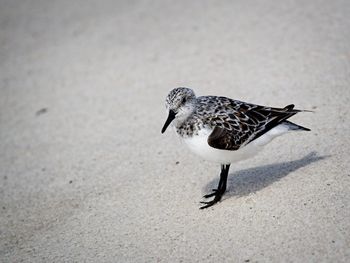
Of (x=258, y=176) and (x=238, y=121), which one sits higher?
(x=238, y=121)

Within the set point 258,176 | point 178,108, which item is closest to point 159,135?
point 258,176

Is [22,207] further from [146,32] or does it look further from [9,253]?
[146,32]

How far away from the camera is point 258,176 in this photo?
18.2 ft

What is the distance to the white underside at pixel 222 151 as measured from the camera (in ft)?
15.6

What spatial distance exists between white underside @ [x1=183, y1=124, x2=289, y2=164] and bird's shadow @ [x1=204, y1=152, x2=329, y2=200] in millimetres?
530

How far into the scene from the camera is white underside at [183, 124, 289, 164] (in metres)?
4.76

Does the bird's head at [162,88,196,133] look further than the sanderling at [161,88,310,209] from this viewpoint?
Yes

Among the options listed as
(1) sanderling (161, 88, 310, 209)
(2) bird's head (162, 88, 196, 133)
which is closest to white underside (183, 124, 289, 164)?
(1) sanderling (161, 88, 310, 209)

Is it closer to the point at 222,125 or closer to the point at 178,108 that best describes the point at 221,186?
the point at 222,125

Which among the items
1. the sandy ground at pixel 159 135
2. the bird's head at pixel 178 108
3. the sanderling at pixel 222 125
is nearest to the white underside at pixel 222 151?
the sanderling at pixel 222 125

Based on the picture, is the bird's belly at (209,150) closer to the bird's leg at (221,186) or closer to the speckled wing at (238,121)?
the speckled wing at (238,121)

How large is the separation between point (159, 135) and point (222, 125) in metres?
2.18

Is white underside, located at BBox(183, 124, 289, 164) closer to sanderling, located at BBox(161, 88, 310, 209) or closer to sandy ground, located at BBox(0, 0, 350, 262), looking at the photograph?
sanderling, located at BBox(161, 88, 310, 209)

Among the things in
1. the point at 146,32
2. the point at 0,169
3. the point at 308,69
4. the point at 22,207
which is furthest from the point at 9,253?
the point at 146,32
